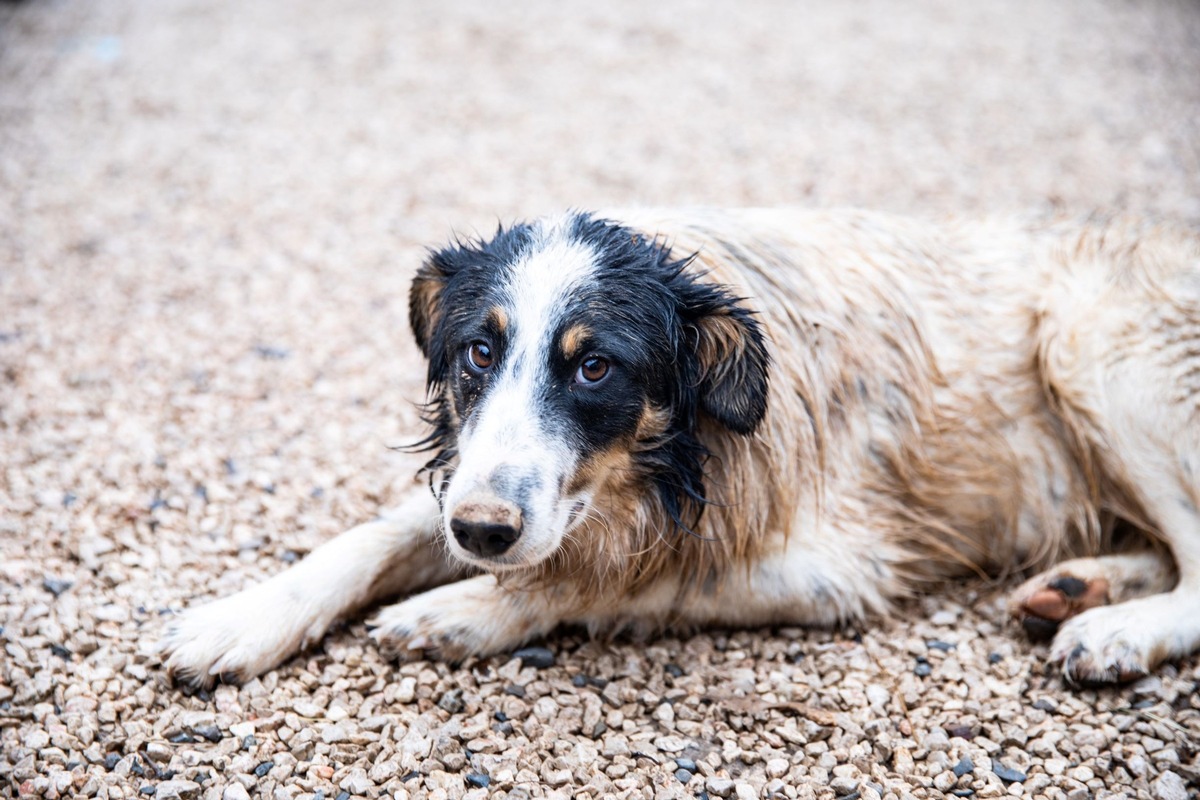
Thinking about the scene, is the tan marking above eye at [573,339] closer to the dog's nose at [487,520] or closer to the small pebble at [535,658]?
the dog's nose at [487,520]

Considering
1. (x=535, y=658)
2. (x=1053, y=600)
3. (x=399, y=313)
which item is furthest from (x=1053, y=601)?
(x=399, y=313)

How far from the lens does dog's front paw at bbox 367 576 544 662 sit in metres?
3.31

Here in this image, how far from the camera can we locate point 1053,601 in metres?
3.55

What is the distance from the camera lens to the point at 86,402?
15.7 feet

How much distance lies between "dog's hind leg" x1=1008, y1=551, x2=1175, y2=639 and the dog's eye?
6.19ft

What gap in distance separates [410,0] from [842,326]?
807cm

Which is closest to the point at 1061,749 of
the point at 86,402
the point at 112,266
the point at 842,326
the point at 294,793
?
the point at 842,326

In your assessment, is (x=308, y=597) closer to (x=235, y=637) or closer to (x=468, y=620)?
(x=235, y=637)

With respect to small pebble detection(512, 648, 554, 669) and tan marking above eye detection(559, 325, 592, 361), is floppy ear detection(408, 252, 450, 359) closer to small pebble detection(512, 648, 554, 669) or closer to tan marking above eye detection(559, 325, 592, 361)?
tan marking above eye detection(559, 325, 592, 361)

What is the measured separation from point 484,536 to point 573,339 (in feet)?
2.16

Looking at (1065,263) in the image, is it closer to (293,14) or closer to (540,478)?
(540,478)

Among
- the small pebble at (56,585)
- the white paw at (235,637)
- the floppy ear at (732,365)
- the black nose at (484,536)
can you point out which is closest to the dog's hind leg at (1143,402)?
the floppy ear at (732,365)

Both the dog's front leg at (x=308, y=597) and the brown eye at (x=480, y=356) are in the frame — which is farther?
the dog's front leg at (x=308, y=597)

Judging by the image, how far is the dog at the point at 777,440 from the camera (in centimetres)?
297
